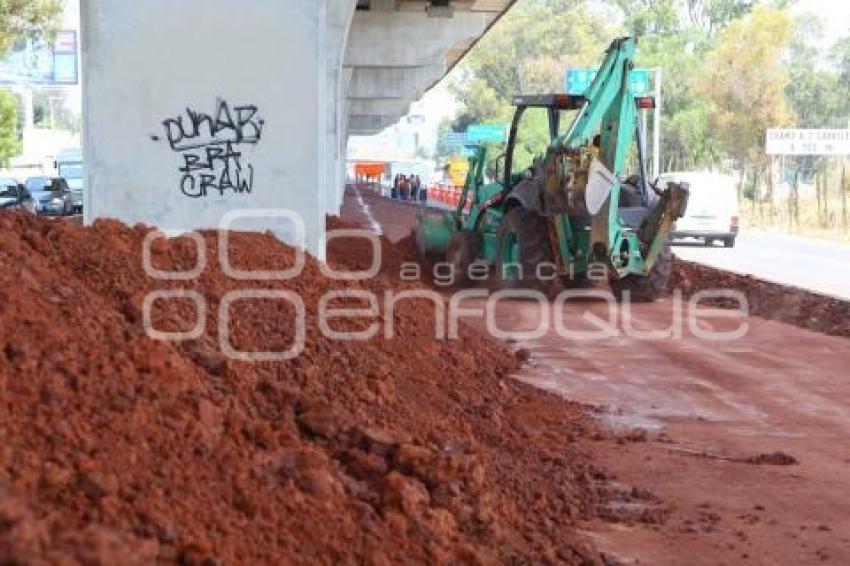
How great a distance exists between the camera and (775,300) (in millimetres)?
17828

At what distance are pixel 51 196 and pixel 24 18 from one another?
7286mm

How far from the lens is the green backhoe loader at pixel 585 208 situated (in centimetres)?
1598

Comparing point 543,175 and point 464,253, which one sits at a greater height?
point 543,175

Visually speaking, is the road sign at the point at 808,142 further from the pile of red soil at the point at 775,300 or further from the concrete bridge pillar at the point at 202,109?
the concrete bridge pillar at the point at 202,109

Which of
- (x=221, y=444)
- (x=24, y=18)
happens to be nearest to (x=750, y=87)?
(x=24, y=18)

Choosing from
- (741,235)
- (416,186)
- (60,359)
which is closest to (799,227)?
(741,235)

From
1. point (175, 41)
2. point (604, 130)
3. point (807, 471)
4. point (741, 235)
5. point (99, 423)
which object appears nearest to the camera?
point (99, 423)

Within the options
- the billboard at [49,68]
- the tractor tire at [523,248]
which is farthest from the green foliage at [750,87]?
the tractor tire at [523,248]

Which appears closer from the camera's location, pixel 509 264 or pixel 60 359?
pixel 60 359

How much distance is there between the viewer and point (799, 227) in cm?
4559

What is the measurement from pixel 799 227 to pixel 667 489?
1583 inches

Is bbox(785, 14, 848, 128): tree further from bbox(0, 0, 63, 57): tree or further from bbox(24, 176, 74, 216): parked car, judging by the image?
bbox(0, 0, 63, 57): tree

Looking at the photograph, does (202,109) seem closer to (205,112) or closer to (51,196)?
(205,112)

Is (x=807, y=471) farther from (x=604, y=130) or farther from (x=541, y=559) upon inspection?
(x=604, y=130)
